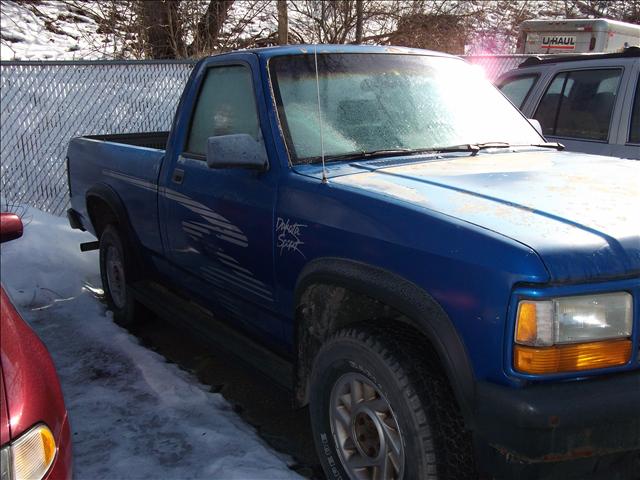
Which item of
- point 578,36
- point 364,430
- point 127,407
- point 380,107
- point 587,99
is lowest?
point 127,407

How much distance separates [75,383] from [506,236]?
3.02 metres

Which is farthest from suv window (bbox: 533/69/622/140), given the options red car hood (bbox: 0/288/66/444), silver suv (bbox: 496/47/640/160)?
red car hood (bbox: 0/288/66/444)

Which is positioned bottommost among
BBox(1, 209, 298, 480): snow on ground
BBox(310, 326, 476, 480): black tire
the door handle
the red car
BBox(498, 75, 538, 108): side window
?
BBox(1, 209, 298, 480): snow on ground

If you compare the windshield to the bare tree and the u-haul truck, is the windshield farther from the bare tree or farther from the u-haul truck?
the bare tree

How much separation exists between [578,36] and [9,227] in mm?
8478

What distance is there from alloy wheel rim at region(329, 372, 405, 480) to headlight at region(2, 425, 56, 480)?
116 cm

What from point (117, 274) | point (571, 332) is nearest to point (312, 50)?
point (571, 332)

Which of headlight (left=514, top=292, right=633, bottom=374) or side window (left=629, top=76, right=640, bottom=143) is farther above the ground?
side window (left=629, top=76, right=640, bottom=143)

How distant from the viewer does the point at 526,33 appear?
993 cm

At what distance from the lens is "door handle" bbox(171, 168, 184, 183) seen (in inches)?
153

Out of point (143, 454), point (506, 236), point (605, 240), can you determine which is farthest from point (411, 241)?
point (143, 454)

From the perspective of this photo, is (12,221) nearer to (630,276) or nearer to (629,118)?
(630,276)

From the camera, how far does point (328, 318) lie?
2902 mm

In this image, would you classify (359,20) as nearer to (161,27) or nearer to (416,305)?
(161,27)
